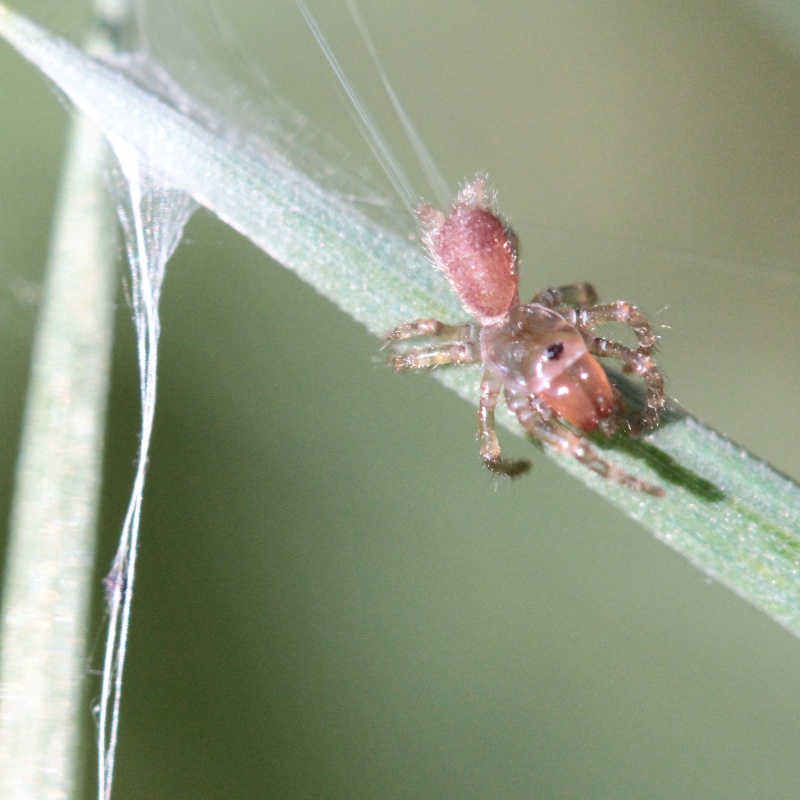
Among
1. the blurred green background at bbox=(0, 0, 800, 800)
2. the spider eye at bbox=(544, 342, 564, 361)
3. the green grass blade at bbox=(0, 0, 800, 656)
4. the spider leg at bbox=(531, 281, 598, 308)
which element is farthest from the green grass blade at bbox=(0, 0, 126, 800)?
the spider leg at bbox=(531, 281, 598, 308)

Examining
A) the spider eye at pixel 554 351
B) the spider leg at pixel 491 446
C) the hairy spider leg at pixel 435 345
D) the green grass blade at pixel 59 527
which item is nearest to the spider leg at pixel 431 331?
the hairy spider leg at pixel 435 345

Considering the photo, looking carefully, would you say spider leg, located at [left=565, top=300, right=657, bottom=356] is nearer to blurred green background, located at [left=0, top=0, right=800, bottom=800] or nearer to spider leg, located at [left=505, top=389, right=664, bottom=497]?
spider leg, located at [left=505, top=389, right=664, bottom=497]

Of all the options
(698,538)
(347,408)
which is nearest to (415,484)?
(347,408)

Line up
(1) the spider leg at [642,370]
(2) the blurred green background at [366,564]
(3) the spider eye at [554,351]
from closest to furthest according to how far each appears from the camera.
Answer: (1) the spider leg at [642,370], (3) the spider eye at [554,351], (2) the blurred green background at [366,564]

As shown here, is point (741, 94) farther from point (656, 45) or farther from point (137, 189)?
point (137, 189)

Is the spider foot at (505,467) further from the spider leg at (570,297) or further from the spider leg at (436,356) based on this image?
the spider leg at (570,297)

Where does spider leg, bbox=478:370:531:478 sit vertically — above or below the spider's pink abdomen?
below
